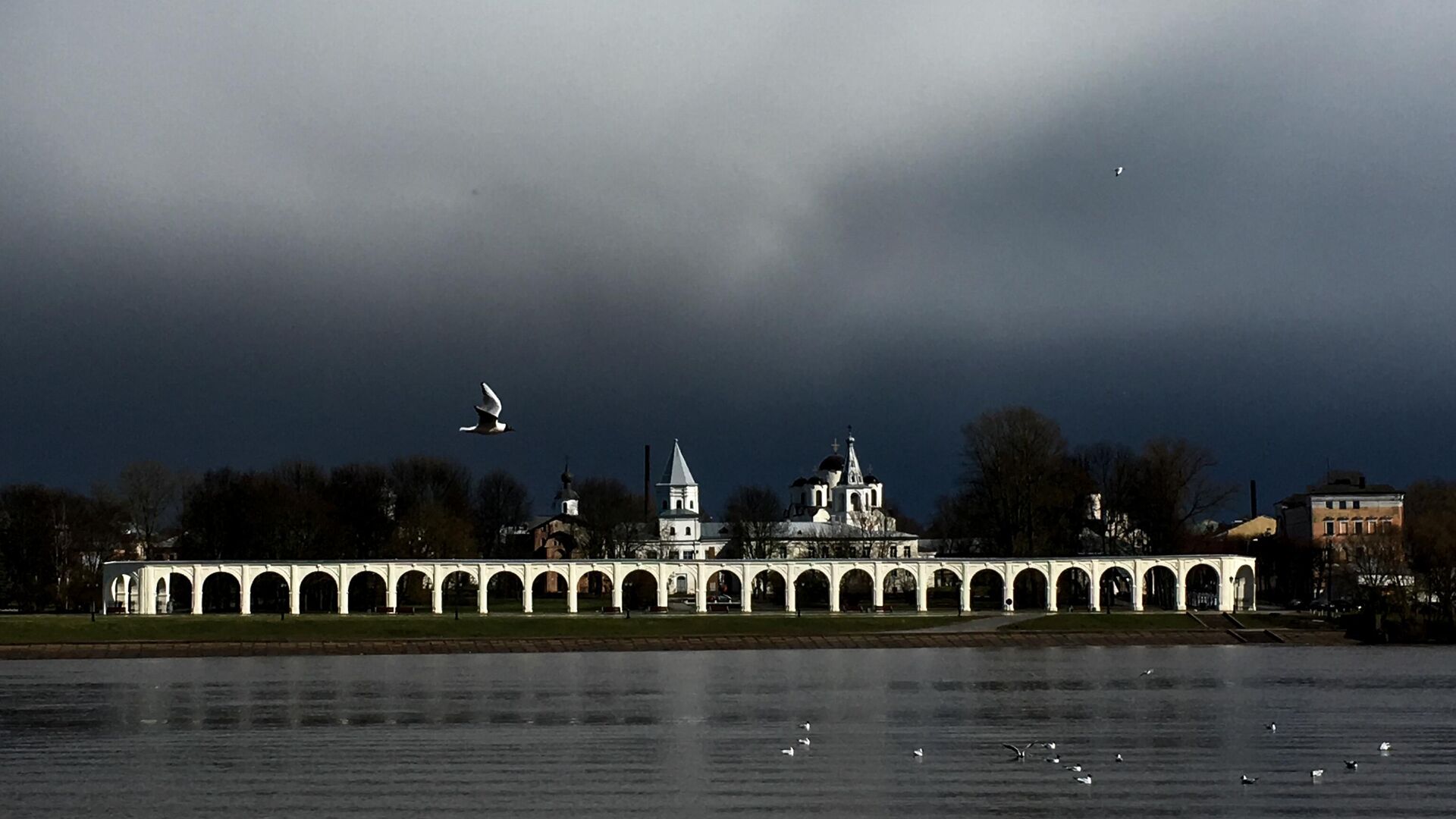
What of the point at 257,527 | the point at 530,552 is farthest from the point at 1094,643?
the point at 530,552

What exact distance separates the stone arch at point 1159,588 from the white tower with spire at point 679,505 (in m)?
68.5

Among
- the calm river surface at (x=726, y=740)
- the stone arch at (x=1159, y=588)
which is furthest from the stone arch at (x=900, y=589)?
the calm river surface at (x=726, y=740)

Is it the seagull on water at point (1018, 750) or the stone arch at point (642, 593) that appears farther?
the stone arch at point (642, 593)

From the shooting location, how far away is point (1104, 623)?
93250 mm

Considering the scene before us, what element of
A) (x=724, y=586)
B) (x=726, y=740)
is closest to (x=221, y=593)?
(x=724, y=586)

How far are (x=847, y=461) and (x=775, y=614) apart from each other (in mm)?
94803

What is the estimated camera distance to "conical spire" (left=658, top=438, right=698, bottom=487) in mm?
186625

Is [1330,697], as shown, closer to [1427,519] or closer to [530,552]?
[1427,519]

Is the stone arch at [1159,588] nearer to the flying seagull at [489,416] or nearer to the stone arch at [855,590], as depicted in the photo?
the stone arch at [855,590]

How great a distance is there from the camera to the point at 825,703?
52000mm

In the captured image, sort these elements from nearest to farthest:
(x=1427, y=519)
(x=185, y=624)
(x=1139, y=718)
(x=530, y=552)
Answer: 1. (x=1139, y=718)
2. (x=185, y=624)
3. (x=1427, y=519)
4. (x=530, y=552)

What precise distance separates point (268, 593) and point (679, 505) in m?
80.7

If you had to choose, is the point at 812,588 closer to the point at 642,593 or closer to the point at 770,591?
the point at 642,593

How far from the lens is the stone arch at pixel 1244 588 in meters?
103
